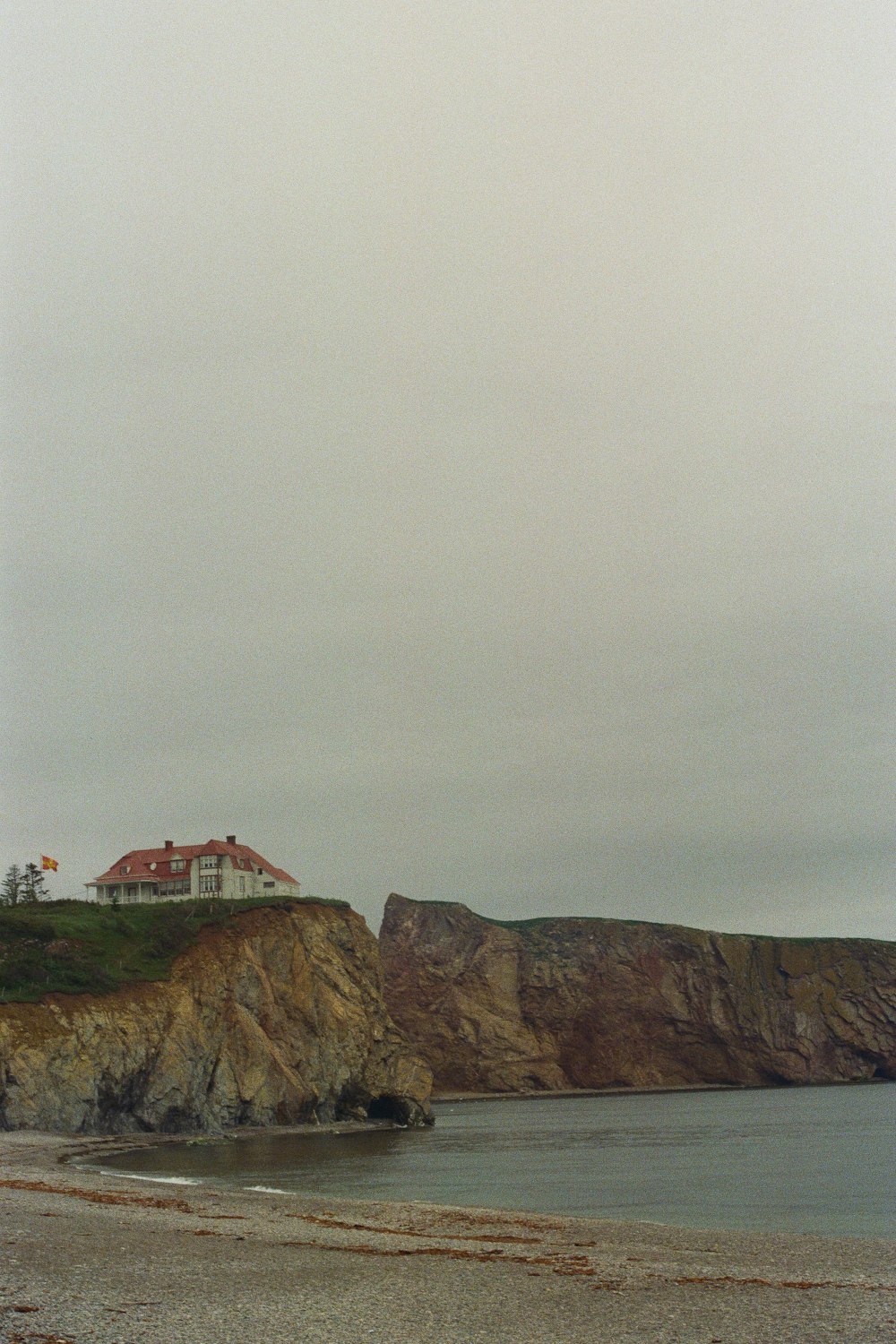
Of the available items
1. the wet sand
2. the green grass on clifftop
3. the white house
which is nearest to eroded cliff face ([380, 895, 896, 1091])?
the white house

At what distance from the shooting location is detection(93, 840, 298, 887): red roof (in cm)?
10644

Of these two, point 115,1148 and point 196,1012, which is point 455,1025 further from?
point 115,1148

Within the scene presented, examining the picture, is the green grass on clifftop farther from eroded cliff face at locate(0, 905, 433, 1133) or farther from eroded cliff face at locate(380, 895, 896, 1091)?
eroded cliff face at locate(380, 895, 896, 1091)

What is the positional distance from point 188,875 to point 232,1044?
27190 millimetres

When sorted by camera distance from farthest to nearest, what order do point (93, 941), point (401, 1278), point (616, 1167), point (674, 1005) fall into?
point (674, 1005) < point (93, 941) < point (616, 1167) < point (401, 1278)

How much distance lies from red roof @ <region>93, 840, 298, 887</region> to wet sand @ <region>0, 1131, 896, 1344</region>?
67.2 metres

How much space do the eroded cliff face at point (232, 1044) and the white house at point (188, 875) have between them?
1069cm

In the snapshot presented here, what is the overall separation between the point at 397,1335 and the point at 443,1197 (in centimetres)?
3004

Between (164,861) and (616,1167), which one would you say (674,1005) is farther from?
(616,1167)

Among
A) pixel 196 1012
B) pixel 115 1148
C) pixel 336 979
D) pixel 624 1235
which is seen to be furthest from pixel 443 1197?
pixel 336 979

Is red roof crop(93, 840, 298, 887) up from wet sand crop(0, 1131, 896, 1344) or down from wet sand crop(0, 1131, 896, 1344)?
up

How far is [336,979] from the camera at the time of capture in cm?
9494

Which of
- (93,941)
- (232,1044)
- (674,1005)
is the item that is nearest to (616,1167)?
(232,1044)

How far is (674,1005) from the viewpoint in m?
176
